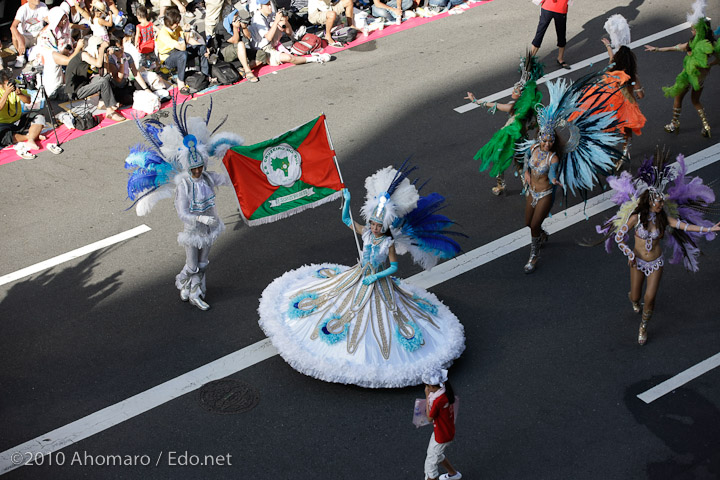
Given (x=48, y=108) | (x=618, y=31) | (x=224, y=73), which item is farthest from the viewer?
(x=224, y=73)

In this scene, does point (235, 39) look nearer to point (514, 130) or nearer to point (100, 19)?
point (100, 19)

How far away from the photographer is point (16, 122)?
12.8m

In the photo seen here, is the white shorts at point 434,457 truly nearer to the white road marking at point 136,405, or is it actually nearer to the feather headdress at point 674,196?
the white road marking at point 136,405

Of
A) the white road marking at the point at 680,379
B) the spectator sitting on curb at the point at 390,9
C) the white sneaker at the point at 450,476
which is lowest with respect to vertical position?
the white road marking at the point at 680,379

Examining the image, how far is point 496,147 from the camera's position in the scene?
10008 mm

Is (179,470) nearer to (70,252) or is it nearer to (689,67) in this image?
(70,252)

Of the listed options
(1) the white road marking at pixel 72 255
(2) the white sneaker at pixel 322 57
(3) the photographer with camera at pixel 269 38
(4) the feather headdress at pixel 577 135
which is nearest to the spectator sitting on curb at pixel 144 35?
(3) the photographer with camera at pixel 269 38

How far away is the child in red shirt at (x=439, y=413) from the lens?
619 centimetres

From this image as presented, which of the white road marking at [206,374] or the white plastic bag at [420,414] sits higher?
the white plastic bag at [420,414]

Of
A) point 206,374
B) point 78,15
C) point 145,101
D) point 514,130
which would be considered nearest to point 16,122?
point 145,101

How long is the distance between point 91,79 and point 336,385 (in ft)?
27.5

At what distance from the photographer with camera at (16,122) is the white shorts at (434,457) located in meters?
8.80

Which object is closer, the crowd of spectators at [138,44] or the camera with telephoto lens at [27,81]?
the crowd of spectators at [138,44]

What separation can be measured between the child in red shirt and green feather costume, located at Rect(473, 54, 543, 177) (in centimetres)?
437
